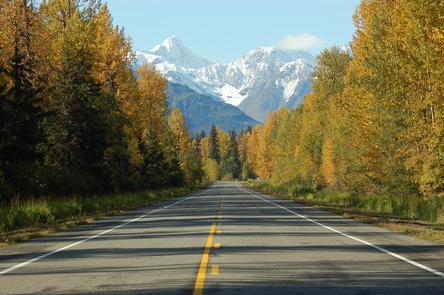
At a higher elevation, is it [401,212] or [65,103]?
[65,103]

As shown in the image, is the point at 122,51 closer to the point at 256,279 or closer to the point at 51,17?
the point at 51,17

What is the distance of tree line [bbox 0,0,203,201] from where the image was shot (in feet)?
99.0

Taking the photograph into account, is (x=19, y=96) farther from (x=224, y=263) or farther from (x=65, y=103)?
(x=224, y=263)

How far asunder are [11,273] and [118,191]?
3714cm

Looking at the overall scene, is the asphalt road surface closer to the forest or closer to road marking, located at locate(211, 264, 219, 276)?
road marking, located at locate(211, 264, 219, 276)

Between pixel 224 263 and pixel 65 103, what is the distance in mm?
27674

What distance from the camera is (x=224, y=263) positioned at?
1291 centimetres

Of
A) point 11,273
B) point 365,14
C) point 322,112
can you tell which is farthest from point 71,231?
point 322,112

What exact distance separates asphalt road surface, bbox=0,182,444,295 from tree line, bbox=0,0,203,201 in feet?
34.2

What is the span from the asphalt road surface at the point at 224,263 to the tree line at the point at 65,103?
1041cm

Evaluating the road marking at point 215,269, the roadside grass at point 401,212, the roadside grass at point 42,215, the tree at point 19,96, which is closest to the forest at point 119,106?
the tree at point 19,96

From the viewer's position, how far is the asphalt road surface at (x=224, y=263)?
10.1 metres

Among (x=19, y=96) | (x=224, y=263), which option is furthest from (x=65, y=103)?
(x=224, y=263)

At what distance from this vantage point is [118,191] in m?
48.8
